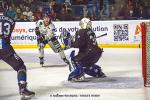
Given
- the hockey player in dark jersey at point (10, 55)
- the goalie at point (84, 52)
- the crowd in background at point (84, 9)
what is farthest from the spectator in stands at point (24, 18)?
the hockey player in dark jersey at point (10, 55)

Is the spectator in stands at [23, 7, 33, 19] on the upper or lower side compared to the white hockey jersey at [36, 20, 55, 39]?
upper

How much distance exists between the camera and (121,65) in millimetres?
8375

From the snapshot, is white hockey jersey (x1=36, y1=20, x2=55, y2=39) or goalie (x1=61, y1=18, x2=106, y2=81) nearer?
goalie (x1=61, y1=18, x2=106, y2=81)

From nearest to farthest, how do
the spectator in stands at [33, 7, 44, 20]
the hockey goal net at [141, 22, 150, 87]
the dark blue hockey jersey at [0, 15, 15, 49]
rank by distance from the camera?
the dark blue hockey jersey at [0, 15, 15, 49], the hockey goal net at [141, 22, 150, 87], the spectator in stands at [33, 7, 44, 20]

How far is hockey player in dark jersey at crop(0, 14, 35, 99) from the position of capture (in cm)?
562

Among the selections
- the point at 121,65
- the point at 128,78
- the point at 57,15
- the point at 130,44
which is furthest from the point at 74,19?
the point at 128,78

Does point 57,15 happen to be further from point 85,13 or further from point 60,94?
point 60,94

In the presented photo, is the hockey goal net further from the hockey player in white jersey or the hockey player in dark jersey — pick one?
the hockey player in white jersey

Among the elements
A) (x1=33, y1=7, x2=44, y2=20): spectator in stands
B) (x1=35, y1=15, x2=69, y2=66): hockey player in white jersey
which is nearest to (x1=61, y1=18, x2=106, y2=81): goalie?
(x1=35, y1=15, x2=69, y2=66): hockey player in white jersey

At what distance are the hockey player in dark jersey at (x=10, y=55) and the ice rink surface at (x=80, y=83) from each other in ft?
0.37

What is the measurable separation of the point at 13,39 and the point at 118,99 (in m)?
5.29

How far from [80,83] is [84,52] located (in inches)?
15.2

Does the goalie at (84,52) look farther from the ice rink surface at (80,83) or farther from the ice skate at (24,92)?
the ice skate at (24,92)

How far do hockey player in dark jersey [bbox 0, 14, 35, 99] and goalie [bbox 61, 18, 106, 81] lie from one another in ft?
3.67
